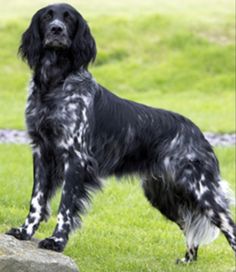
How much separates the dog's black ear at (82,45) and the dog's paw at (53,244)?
1.83 meters

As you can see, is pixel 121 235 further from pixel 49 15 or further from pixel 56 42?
pixel 49 15

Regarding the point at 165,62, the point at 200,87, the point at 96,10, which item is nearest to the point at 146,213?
the point at 200,87

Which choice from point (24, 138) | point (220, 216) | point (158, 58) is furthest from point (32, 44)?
point (158, 58)

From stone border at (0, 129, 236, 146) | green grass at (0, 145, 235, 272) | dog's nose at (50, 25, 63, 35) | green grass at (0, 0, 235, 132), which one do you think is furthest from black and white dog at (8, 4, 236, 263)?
green grass at (0, 0, 235, 132)

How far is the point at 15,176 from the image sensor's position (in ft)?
42.9

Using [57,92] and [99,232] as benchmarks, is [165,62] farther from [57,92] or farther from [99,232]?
[57,92]

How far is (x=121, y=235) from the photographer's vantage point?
388 inches

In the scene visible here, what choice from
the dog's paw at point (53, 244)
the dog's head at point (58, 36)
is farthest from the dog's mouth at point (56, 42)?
the dog's paw at point (53, 244)

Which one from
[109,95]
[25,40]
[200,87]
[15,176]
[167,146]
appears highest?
[25,40]

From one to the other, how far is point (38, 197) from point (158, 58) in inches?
909

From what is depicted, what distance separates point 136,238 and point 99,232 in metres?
0.49

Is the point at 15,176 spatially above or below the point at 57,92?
below

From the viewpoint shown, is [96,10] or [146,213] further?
[96,10]

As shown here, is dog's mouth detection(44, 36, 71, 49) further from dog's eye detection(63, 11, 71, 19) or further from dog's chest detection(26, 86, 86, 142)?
dog's chest detection(26, 86, 86, 142)
